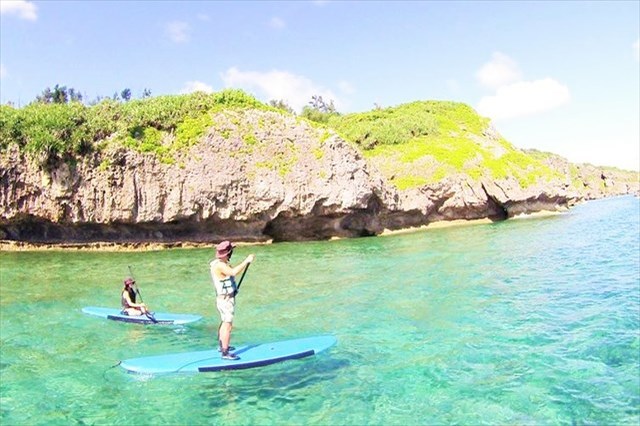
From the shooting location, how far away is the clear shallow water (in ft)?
27.2

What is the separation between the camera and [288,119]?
36438 millimetres

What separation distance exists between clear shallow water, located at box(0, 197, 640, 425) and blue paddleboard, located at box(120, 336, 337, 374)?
0.27 meters

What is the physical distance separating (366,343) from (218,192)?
73.7ft

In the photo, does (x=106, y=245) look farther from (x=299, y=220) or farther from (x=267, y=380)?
(x=267, y=380)

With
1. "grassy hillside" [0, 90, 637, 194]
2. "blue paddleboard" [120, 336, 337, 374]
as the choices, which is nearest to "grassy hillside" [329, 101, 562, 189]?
"grassy hillside" [0, 90, 637, 194]

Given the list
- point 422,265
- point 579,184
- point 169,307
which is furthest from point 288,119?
point 579,184

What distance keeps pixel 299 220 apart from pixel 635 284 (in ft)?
74.1

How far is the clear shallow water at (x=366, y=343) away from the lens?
828 cm

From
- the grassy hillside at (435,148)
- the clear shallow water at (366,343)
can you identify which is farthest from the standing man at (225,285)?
the grassy hillside at (435,148)

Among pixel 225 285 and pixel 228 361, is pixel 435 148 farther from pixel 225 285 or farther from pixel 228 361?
pixel 228 361

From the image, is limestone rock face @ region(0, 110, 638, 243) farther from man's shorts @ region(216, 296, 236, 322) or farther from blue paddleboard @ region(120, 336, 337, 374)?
man's shorts @ region(216, 296, 236, 322)

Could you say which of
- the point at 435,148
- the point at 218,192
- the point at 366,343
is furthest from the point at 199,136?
the point at 366,343

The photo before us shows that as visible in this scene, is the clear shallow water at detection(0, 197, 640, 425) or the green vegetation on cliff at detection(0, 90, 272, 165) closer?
the clear shallow water at detection(0, 197, 640, 425)

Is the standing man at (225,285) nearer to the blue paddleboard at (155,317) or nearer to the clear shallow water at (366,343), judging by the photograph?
the clear shallow water at (366,343)
